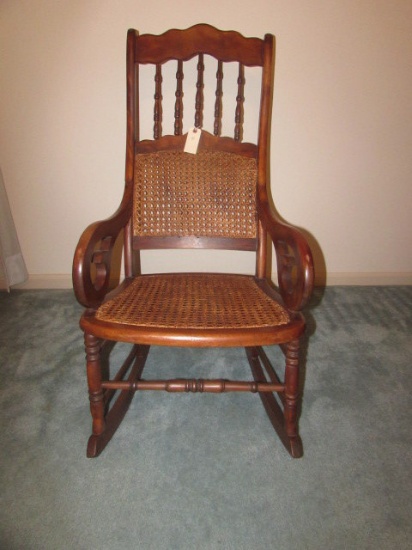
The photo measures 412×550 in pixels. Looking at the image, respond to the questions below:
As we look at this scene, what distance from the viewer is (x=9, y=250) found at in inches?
58.4

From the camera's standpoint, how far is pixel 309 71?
130 cm

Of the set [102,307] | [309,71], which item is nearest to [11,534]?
[102,307]

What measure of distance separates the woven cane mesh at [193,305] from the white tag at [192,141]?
384 mm

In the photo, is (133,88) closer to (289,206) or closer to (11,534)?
A: (289,206)

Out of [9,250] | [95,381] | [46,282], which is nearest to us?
[95,381]

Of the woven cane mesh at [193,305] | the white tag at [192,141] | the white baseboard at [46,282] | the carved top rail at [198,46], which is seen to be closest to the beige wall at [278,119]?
the white baseboard at [46,282]

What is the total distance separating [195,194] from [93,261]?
15.9 inches

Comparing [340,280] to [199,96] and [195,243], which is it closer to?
[195,243]

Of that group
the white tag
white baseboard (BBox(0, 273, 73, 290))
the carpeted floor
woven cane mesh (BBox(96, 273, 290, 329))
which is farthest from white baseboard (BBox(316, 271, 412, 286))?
white baseboard (BBox(0, 273, 73, 290))

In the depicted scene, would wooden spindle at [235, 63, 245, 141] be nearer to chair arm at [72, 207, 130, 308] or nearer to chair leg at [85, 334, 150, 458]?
chair arm at [72, 207, 130, 308]

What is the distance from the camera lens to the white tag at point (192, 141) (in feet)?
3.13

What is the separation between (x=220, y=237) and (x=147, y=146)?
35 centimetres

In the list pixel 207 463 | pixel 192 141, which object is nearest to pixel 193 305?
pixel 207 463

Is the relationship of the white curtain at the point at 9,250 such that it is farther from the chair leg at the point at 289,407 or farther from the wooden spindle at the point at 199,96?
the chair leg at the point at 289,407
